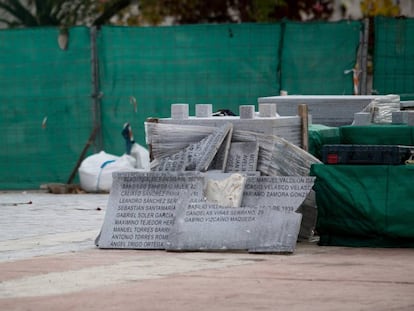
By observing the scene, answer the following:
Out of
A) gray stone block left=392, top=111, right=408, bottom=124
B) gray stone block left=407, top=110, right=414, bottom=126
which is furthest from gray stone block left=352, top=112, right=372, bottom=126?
gray stone block left=407, top=110, right=414, bottom=126

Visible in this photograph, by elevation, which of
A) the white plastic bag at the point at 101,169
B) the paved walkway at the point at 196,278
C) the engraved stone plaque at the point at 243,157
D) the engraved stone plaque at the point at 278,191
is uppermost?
the engraved stone plaque at the point at 243,157

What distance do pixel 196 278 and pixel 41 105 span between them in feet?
36.6

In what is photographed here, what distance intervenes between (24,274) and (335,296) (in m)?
2.89

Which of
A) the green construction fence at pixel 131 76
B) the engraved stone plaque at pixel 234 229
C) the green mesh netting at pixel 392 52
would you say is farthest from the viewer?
the green construction fence at pixel 131 76

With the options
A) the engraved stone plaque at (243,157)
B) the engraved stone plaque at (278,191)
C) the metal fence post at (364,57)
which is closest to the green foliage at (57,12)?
the metal fence post at (364,57)

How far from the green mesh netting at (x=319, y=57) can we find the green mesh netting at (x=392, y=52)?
36cm

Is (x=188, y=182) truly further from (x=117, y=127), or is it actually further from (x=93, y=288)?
(x=117, y=127)

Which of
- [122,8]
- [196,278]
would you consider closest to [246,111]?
[196,278]

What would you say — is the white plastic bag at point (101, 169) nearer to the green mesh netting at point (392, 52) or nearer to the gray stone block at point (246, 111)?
the green mesh netting at point (392, 52)

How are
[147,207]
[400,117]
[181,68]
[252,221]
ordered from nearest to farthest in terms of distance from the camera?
[252,221], [147,207], [400,117], [181,68]

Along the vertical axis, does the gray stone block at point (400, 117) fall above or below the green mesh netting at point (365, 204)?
above

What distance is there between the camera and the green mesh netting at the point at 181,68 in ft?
68.7

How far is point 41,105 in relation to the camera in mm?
21484

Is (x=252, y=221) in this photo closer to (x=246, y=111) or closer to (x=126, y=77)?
(x=246, y=111)
